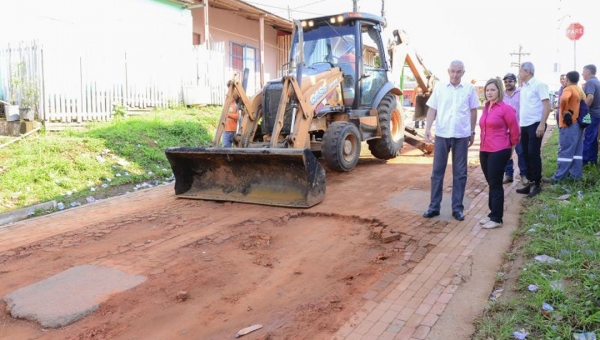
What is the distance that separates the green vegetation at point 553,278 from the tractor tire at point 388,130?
3.94m

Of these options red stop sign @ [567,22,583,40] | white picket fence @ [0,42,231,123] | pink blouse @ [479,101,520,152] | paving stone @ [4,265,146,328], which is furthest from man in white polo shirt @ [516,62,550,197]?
white picket fence @ [0,42,231,123]

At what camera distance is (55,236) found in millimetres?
5484

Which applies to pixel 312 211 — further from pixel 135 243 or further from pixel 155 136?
pixel 155 136

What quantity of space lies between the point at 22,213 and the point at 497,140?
6269 millimetres

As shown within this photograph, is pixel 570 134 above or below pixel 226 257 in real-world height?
above

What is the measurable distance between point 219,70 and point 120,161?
24.3ft

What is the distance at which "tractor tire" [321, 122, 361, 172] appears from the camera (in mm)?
7559

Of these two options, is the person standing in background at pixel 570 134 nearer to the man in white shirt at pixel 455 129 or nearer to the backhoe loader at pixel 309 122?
the man in white shirt at pixel 455 129

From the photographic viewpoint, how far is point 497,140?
5324 millimetres

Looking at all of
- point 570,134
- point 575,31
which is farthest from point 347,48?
point 575,31

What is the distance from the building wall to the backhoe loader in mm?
8448

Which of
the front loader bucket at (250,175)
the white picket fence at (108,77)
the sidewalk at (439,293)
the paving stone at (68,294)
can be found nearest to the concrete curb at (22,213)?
the front loader bucket at (250,175)

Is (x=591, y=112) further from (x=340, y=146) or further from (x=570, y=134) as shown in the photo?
(x=340, y=146)

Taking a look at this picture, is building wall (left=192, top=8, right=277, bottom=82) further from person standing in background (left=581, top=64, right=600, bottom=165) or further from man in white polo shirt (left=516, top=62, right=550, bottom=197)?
person standing in background (left=581, top=64, right=600, bottom=165)
